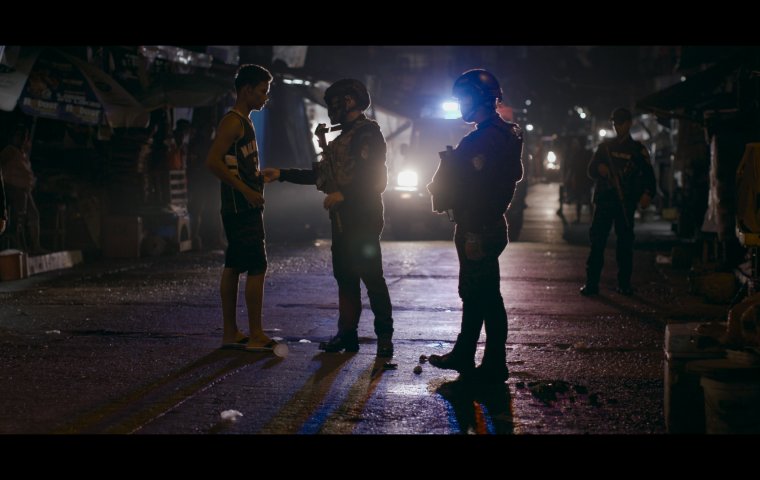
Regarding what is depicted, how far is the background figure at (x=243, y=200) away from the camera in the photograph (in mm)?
7309

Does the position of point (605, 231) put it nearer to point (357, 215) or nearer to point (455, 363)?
point (357, 215)

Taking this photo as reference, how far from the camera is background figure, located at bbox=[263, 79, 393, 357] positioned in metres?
7.28

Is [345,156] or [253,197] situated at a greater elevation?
[345,156]

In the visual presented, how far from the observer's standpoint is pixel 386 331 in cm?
748

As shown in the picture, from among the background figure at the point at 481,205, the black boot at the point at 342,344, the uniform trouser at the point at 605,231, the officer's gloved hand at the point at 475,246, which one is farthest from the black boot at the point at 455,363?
the uniform trouser at the point at 605,231

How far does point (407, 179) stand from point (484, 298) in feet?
49.5

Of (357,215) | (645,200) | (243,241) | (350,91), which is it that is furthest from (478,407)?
(645,200)

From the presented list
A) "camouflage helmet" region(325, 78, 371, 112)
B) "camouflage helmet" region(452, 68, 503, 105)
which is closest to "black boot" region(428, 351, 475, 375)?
"camouflage helmet" region(452, 68, 503, 105)

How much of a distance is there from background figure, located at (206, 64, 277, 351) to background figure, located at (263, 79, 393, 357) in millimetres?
212

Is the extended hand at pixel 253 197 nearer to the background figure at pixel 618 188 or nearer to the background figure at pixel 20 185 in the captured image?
the background figure at pixel 618 188

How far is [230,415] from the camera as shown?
545 centimetres

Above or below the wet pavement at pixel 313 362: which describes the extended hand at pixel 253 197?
above

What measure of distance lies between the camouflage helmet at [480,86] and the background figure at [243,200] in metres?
1.77

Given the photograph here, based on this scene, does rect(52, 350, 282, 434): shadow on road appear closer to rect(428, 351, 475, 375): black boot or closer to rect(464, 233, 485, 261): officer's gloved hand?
rect(428, 351, 475, 375): black boot
